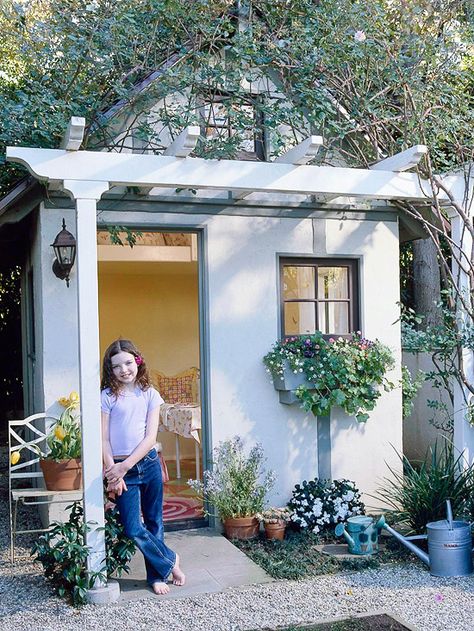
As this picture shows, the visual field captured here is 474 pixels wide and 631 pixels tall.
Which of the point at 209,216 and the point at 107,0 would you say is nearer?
the point at 107,0

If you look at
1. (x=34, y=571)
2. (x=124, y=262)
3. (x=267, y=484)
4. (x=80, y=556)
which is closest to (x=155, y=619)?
(x=80, y=556)

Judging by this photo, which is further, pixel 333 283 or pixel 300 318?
pixel 333 283

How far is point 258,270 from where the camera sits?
259 inches

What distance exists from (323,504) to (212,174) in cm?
302

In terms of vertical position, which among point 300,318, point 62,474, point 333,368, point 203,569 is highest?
point 300,318

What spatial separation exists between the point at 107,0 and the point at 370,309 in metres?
3.66

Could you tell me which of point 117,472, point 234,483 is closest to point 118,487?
point 117,472

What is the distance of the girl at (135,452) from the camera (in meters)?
4.74

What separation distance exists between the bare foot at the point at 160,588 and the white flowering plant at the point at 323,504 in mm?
1639

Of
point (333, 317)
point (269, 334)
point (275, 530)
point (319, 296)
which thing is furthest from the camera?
point (333, 317)

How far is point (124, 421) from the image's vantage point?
478 cm

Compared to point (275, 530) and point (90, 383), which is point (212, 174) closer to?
point (90, 383)

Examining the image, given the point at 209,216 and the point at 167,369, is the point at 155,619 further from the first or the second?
the point at 167,369

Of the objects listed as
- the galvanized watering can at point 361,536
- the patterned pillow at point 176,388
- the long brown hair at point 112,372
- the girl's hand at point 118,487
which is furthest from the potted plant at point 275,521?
the patterned pillow at point 176,388
